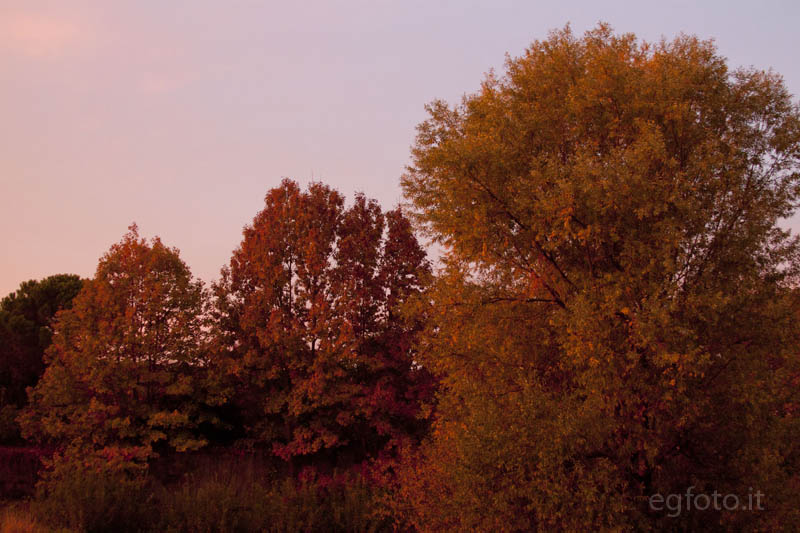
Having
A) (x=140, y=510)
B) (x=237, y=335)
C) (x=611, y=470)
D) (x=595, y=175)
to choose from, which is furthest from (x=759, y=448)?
(x=237, y=335)

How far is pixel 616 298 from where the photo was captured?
12.1 m

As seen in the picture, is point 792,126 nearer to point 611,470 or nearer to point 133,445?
point 611,470

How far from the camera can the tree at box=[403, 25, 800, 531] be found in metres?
11.6

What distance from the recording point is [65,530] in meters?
14.7

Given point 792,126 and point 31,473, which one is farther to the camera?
point 31,473

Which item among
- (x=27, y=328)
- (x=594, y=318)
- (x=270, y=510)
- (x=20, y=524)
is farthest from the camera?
(x=27, y=328)

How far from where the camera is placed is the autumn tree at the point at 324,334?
25312 mm

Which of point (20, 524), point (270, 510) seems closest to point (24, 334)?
point (20, 524)

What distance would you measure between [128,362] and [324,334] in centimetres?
887

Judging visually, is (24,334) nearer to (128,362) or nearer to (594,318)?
(128,362)

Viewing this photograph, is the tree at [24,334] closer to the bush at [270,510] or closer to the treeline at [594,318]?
the treeline at [594,318]

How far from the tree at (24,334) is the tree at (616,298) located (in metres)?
29.8

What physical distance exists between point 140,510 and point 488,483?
1082 cm

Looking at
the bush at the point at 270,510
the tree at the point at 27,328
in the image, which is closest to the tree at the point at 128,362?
the tree at the point at 27,328
